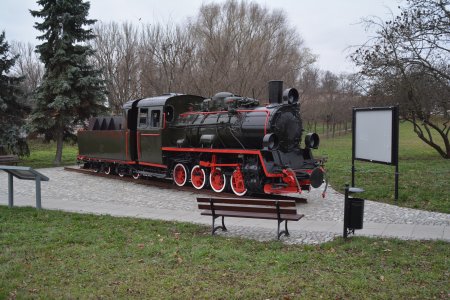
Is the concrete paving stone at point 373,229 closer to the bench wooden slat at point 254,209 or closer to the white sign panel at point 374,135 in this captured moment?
the bench wooden slat at point 254,209

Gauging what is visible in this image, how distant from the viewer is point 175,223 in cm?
878

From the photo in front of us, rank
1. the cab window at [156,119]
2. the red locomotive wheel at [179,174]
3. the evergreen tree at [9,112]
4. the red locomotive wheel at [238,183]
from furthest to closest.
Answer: the evergreen tree at [9,112], the cab window at [156,119], the red locomotive wheel at [179,174], the red locomotive wheel at [238,183]

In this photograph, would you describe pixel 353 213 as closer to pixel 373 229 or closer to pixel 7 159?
pixel 373 229

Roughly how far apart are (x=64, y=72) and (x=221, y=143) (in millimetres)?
12960

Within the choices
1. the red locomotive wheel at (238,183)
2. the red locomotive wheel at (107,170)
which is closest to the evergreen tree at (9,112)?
the red locomotive wheel at (107,170)

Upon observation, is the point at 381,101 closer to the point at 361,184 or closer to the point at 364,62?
the point at 364,62

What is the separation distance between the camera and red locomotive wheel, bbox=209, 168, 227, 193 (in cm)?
1292

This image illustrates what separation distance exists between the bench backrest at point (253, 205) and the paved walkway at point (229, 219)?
507 millimetres

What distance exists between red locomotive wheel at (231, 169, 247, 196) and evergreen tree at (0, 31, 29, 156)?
14.1 metres

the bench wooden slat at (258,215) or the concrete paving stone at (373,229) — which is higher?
the bench wooden slat at (258,215)

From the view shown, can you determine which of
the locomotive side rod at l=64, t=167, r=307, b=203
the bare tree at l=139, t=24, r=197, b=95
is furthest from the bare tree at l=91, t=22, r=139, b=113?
the locomotive side rod at l=64, t=167, r=307, b=203

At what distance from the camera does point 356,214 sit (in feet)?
23.5

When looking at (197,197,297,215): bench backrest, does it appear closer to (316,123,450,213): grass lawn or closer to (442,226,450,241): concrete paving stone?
(442,226,450,241): concrete paving stone

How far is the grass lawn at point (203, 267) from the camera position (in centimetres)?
507
